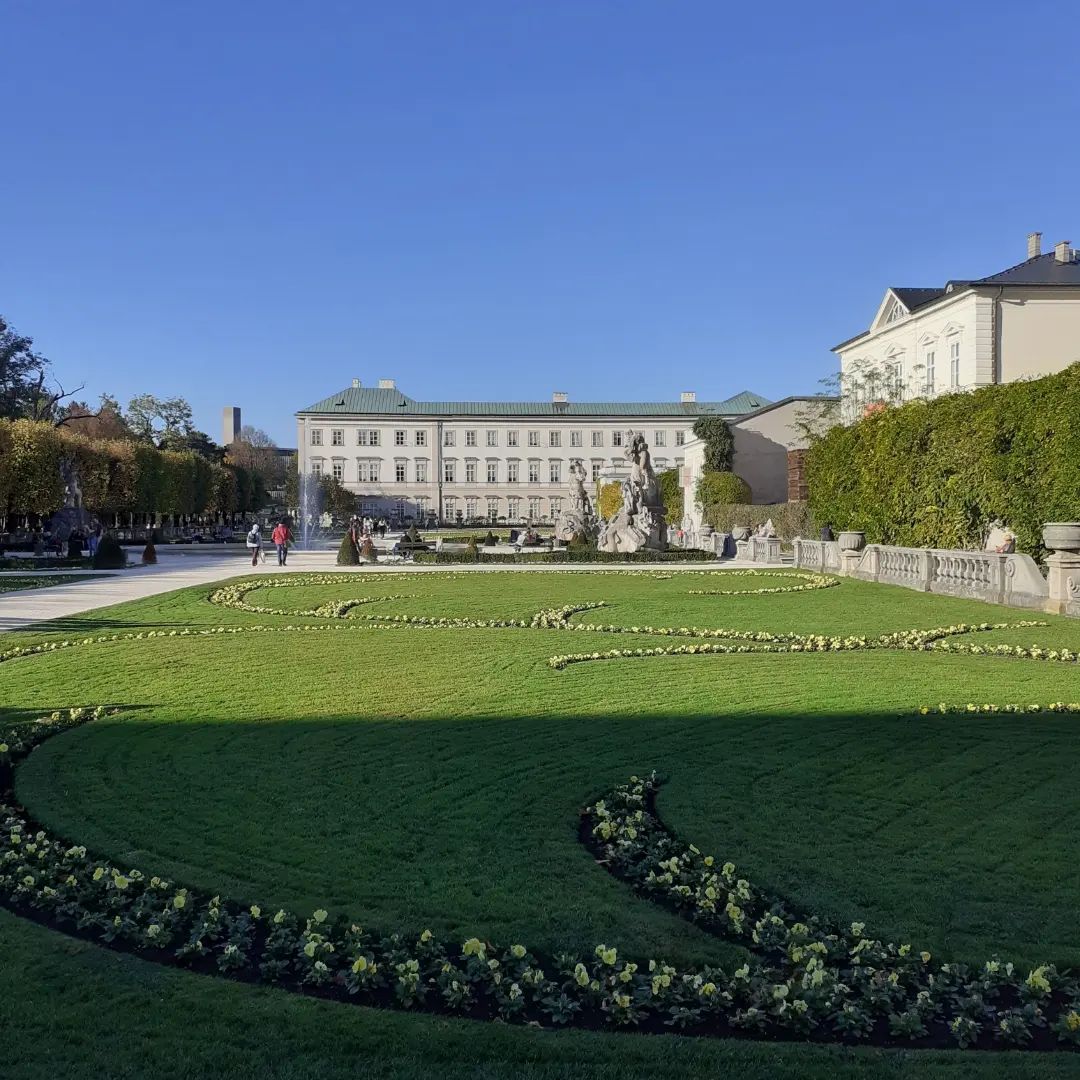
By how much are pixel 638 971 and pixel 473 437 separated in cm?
8774

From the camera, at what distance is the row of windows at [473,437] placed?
288 feet

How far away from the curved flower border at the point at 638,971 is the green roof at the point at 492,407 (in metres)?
84.6

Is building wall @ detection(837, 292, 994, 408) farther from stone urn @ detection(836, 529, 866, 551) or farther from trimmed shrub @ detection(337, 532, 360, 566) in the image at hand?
trimmed shrub @ detection(337, 532, 360, 566)

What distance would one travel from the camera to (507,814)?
509 centimetres

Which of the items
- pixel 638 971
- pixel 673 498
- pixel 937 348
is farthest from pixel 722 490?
pixel 638 971

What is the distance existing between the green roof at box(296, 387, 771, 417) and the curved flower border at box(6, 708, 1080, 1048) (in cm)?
8458

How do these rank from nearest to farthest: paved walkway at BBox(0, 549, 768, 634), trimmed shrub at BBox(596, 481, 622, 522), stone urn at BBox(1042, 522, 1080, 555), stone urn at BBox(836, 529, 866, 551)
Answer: stone urn at BBox(1042, 522, 1080, 555), paved walkway at BBox(0, 549, 768, 634), stone urn at BBox(836, 529, 866, 551), trimmed shrub at BBox(596, 481, 622, 522)

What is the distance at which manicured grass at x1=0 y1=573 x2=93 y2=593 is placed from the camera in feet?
65.7

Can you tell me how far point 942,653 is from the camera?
10.7 m

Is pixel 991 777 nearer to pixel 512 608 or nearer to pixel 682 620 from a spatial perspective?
pixel 682 620

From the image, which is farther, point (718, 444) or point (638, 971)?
point (718, 444)

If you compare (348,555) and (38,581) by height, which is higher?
(348,555)

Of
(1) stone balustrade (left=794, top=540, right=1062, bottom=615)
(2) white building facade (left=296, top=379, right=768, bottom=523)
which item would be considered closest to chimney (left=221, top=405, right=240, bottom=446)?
(2) white building facade (left=296, top=379, right=768, bottom=523)

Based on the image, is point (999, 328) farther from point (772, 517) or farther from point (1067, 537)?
point (1067, 537)
